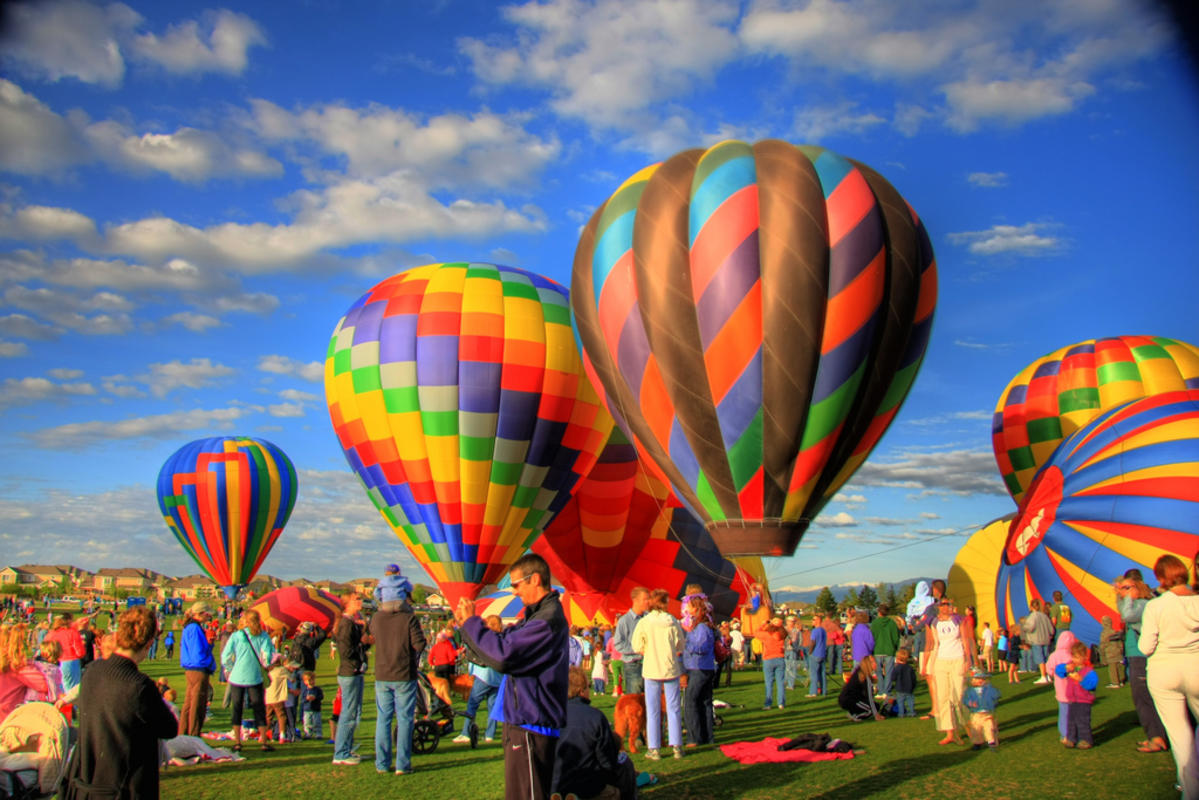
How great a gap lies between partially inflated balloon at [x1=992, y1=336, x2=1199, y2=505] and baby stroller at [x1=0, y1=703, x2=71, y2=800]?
19.1 metres

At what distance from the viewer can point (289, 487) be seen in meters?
30.6

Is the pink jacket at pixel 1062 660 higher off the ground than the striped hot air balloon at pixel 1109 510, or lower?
lower

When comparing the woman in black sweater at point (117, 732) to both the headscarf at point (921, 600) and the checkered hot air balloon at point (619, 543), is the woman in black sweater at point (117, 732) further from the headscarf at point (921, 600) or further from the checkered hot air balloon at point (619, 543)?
the checkered hot air balloon at point (619, 543)

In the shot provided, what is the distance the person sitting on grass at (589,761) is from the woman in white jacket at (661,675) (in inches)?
90.3

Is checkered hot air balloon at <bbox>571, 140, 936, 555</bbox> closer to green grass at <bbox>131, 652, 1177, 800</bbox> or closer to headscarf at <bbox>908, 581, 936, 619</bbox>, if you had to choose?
headscarf at <bbox>908, 581, 936, 619</bbox>

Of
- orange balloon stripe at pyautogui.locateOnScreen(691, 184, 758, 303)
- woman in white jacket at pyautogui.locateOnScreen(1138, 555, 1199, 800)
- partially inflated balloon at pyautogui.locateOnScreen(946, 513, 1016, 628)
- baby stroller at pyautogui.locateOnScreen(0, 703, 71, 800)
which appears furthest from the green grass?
partially inflated balloon at pyautogui.locateOnScreen(946, 513, 1016, 628)

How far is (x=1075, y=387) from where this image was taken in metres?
20.3

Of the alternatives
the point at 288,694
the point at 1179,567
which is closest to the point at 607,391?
the point at 288,694

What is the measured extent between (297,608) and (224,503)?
8.83m

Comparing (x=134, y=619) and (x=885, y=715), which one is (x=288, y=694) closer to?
(x=134, y=619)

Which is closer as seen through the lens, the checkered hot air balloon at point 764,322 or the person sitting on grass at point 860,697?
the person sitting on grass at point 860,697

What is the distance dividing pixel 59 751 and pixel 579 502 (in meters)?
17.4

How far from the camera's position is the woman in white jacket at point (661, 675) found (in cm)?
711

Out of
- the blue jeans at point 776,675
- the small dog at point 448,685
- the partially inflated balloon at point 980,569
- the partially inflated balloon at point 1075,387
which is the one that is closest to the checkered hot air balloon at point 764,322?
the blue jeans at point 776,675
